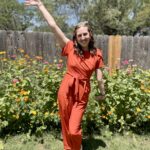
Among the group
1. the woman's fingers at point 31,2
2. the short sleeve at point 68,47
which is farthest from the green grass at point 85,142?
the woman's fingers at point 31,2

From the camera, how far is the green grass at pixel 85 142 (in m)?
4.50

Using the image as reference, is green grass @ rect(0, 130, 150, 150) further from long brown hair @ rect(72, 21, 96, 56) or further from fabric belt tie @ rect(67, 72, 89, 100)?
long brown hair @ rect(72, 21, 96, 56)

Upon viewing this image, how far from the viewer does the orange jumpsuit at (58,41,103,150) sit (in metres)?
3.65

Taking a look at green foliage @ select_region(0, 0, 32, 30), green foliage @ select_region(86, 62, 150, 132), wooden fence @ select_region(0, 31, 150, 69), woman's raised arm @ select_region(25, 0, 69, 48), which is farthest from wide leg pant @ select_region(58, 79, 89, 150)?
green foliage @ select_region(0, 0, 32, 30)

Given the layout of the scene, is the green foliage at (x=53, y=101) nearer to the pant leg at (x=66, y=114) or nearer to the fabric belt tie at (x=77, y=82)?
the pant leg at (x=66, y=114)

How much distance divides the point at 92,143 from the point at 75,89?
4.24 feet

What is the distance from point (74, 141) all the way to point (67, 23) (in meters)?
26.9

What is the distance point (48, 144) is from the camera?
457cm

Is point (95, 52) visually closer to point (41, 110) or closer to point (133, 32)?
point (41, 110)

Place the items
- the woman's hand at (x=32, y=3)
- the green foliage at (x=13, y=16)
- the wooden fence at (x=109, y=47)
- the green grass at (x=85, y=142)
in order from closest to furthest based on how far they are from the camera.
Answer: the woman's hand at (x=32, y=3) → the green grass at (x=85, y=142) → the wooden fence at (x=109, y=47) → the green foliage at (x=13, y=16)

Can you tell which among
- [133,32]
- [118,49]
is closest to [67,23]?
[133,32]

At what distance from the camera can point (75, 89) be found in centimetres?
366

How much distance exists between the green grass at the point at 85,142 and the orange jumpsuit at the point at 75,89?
2.81 feet

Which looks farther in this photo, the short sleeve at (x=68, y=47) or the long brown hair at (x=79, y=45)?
the short sleeve at (x=68, y=47)
